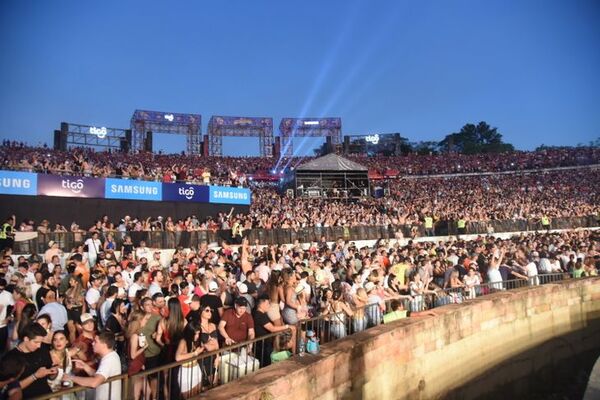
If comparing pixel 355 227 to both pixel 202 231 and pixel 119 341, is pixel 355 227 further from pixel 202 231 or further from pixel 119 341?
pixel 119 341

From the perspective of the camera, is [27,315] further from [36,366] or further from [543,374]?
[543,374]

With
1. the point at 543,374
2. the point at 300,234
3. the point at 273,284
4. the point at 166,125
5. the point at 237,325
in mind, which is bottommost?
the point at 543,374

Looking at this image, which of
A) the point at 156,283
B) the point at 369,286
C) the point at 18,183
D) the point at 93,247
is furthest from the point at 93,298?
the point at 18,183

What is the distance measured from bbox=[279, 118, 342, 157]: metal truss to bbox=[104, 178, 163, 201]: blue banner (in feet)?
120

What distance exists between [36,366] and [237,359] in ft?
7.71

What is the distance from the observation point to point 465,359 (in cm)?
1097

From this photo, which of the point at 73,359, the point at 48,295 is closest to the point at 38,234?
the point at 48,295

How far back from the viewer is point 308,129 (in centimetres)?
5822

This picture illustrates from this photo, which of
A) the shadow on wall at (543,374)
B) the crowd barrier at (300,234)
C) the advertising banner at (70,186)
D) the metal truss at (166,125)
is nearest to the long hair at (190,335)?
the shadow on wall at (543,374)

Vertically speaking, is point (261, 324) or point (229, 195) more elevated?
point (229, 195)

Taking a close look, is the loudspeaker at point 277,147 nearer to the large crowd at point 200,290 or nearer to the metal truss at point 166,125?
the metal truss at point 166,125

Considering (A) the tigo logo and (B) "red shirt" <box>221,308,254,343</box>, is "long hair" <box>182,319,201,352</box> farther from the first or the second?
(A) the tigo logo

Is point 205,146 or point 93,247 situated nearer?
point 93,247

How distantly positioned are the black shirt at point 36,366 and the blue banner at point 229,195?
59.4ft
